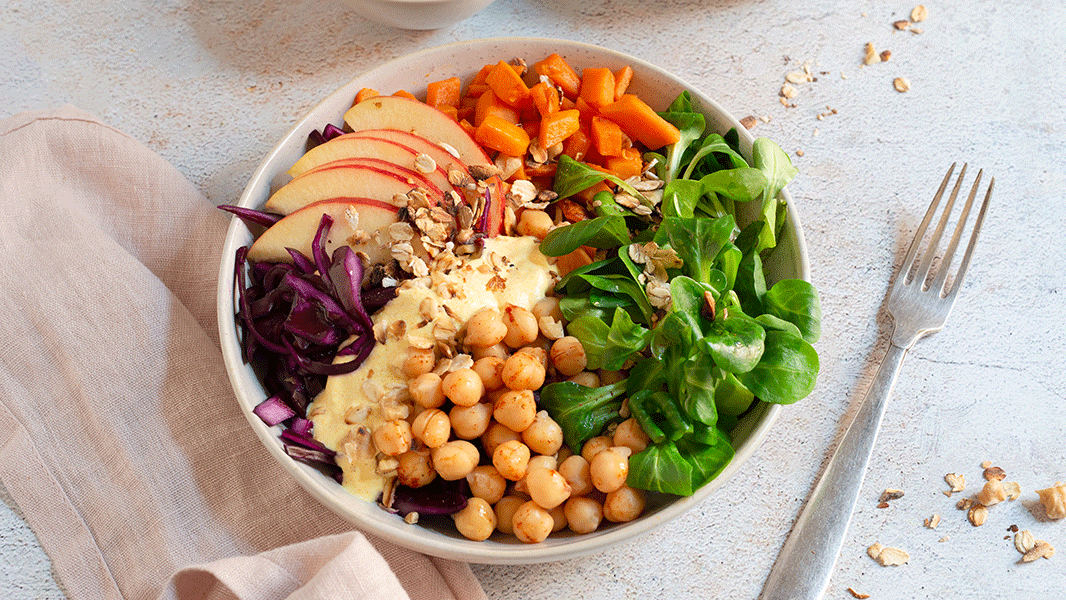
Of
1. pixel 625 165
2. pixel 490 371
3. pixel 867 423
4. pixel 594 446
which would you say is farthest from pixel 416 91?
pixel 867 423

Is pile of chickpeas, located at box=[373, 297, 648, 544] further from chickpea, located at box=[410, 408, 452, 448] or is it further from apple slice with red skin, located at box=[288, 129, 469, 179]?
apple slice with red skin, located at box=[288, 129, 469, 179]

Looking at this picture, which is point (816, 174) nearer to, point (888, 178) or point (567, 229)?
point (888, 178)

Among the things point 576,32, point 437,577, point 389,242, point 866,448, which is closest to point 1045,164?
point 866,448

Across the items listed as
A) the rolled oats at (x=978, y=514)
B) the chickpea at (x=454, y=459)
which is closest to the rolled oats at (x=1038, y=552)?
the rolled oats at (x=978, y=514)

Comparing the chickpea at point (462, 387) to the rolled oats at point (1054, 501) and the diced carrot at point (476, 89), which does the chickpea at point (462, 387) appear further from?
the rolled oats at point (1054, 501)

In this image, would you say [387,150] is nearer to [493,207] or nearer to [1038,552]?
[493,207]

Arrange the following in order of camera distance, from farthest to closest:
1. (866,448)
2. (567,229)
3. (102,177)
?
1. (102,177)
2. (866,448)
3. (567,229)
